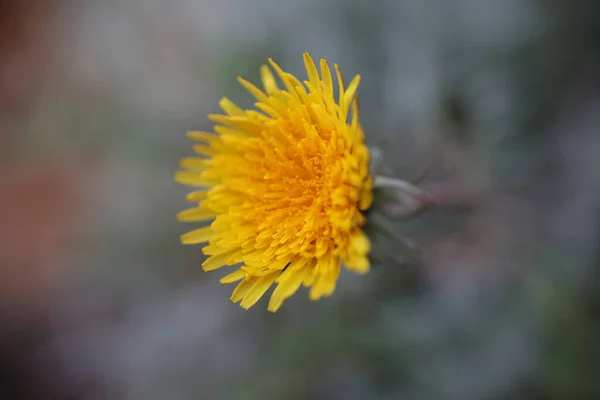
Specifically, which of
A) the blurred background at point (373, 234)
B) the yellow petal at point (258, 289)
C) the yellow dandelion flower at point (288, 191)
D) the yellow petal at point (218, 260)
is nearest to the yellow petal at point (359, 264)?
the yellow dandelion flower at point (288, 191)

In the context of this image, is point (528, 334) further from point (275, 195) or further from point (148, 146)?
point (148, 146)

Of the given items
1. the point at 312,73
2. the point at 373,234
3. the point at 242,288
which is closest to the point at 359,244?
the point at 373,234

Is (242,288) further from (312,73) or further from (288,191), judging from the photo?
(312,73)

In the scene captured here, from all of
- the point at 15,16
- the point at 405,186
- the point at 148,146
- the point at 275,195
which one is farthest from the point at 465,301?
the point at 15,16

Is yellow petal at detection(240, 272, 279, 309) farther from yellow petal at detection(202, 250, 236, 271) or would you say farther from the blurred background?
the blurred background

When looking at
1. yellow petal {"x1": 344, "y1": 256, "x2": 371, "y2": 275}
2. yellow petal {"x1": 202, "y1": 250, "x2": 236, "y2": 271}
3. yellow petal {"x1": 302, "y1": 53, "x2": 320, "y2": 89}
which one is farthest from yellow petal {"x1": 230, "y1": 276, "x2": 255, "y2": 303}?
yellow petal {"x1": 302, "y1": 53, "x2": 320, "y2": 89}

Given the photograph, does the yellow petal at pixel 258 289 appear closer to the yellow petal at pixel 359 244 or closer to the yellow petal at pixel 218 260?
the yellow petal at pixel 218 260
